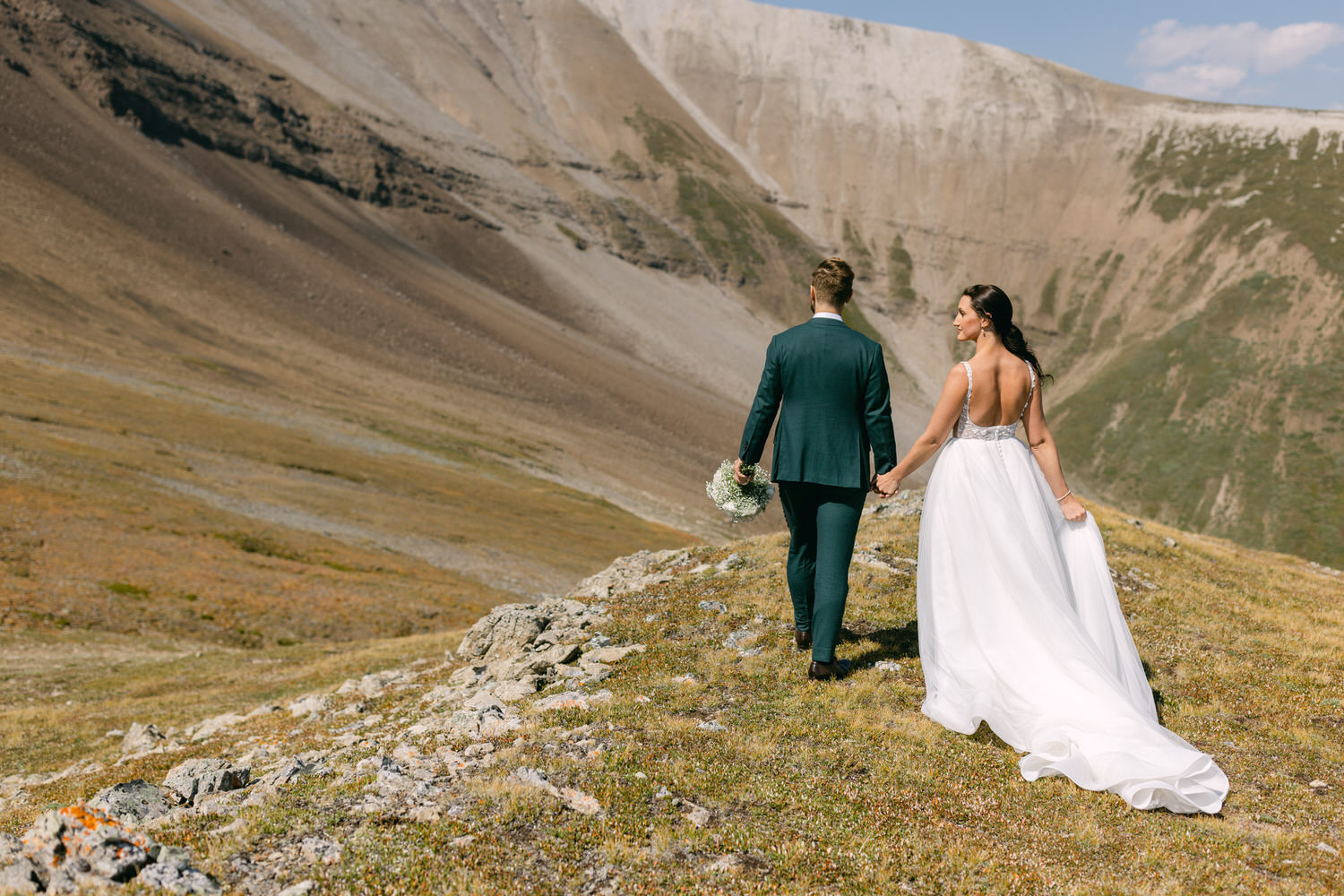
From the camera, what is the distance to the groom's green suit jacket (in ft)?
30.4

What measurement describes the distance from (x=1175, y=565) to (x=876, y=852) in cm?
1515

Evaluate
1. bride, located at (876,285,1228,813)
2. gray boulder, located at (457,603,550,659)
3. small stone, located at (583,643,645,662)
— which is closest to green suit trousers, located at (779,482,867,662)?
bride, located at (876,285,1228,813)

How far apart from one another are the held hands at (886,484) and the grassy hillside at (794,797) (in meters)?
2.30

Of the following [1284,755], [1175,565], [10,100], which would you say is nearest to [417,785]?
[1284,755]

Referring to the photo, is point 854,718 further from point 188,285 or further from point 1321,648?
point 188,285

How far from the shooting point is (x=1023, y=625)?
8625mm

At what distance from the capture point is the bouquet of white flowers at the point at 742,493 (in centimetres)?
1077

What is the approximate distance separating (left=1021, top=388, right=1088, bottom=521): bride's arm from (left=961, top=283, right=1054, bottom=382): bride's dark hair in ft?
1.29

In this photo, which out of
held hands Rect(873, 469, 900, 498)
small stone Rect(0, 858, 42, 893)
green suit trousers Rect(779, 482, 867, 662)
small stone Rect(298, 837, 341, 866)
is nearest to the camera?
→ small stone Rect(0, 858, 42, 893)

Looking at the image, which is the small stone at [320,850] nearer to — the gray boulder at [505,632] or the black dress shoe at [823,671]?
the black dress shoe at [823,671]

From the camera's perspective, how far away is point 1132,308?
16312cm

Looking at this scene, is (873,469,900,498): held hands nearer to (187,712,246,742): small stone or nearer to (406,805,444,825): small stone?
(406,805,444,825): small stone

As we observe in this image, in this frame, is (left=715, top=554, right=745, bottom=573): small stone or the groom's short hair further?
(left=715, top=554, right=745, bottom=573): small stone

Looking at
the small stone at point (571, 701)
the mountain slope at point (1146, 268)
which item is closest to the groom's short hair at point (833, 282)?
the small stone at point (571, 701)
